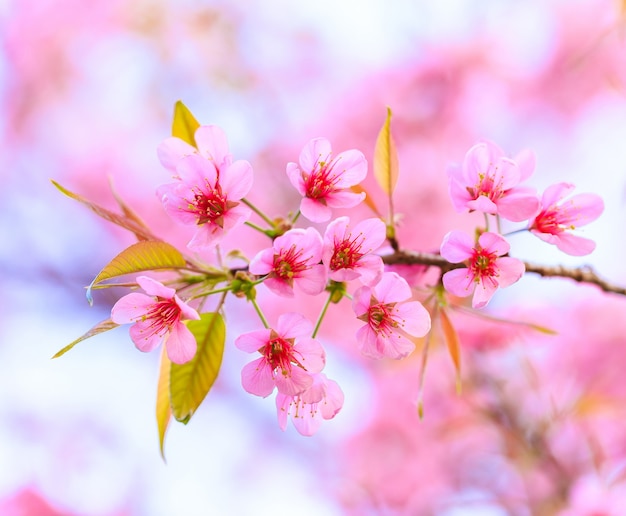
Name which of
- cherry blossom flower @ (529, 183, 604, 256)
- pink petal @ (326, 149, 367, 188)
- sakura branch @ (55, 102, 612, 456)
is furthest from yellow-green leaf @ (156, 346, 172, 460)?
cherry blossom flower @ (529, 183, 604, 256)

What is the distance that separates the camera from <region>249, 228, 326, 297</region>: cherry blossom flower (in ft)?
1.50

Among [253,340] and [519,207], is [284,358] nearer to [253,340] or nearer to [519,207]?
[253,340]

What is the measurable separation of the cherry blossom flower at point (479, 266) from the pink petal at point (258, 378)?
148mm

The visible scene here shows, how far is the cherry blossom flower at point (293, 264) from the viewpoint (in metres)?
0.46

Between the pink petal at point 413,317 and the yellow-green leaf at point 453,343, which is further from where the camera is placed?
the yellow-green leaf at point 453,343

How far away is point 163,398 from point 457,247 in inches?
11.2

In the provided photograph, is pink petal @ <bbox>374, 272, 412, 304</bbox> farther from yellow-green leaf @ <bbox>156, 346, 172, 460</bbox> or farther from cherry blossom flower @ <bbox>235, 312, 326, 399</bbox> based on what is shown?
yellow-green leaf @ <bbox>156, 346, 172, 460</bbox>

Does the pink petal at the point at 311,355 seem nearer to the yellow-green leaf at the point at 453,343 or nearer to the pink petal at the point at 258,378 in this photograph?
the pink petal at the point at 258,378

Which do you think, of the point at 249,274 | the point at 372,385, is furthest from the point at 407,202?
the point at 249,274

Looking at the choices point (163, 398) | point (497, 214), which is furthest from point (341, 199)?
point (163, 398)

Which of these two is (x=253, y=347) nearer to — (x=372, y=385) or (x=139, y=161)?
(x=372, y=385)

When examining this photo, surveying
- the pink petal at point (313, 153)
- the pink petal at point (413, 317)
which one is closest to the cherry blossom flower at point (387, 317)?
the pink petal at point (413, 317)

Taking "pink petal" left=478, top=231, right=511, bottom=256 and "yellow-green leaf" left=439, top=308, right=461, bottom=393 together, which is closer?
"pink petal" left=478, top=231, right=511, bottom=256

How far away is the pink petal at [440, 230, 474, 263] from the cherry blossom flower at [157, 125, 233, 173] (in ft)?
0.59
